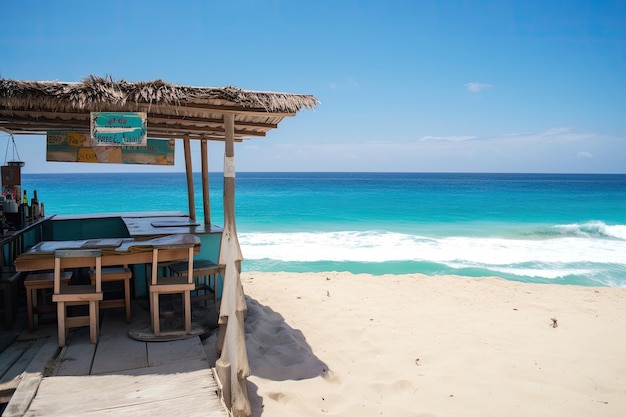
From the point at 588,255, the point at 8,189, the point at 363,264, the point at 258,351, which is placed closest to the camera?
the point at 258,351

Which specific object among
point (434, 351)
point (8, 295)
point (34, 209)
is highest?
point (34, 209)

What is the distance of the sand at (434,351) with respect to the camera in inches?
141

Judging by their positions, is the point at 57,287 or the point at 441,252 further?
the point at 441,252

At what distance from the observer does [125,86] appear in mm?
3291

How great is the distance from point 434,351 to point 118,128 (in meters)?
3.99

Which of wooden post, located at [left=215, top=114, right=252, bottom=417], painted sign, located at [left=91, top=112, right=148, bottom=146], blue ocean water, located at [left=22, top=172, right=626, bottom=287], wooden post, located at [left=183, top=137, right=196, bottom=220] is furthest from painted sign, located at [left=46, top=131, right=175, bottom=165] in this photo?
blue ocean water, located at [left=22, top=172, right=626, bottom=287]

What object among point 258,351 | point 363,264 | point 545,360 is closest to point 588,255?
point 363,264

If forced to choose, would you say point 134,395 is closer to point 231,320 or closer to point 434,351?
point 231,320

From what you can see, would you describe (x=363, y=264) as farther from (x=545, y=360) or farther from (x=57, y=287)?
(x=57, y=287)

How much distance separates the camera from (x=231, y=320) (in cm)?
338

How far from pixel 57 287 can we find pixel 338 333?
10.1 ft

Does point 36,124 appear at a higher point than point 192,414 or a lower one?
higher

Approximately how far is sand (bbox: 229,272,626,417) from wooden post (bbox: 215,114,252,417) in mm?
242

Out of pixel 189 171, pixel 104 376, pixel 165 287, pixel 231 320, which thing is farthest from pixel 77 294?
pixel 189 171
